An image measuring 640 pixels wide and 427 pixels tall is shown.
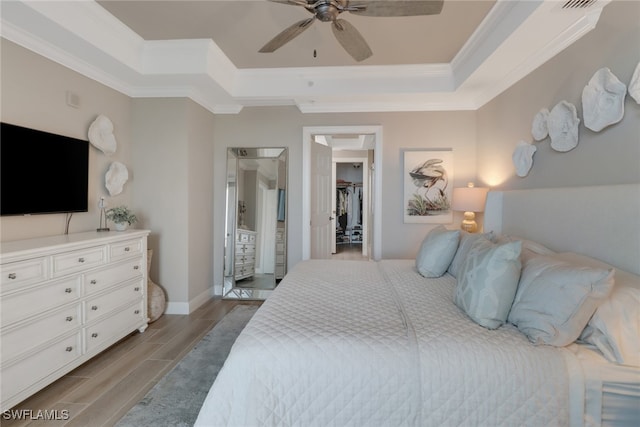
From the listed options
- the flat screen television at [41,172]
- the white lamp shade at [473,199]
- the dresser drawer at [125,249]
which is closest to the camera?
the flat screen television at [41,172]

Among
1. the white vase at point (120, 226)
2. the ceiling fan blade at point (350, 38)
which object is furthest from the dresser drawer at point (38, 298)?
the ceiling fan blade at point (350, 38)

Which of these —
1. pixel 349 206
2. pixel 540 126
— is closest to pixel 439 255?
pixel 540 126

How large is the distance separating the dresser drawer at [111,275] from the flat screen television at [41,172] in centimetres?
61

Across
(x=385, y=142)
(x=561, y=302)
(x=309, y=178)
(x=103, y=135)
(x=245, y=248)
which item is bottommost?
(x=245, y=248)

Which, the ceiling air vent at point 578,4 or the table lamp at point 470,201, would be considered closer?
the ceiling air vent at point 578,4

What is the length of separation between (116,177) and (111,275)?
1.08 meters

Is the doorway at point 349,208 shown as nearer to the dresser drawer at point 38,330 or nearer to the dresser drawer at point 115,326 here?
the dresser drawer at point 115,326

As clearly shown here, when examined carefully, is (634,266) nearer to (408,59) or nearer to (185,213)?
(408,59)

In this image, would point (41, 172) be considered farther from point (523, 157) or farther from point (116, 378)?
point (523, 157)

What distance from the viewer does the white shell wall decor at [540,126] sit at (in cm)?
222

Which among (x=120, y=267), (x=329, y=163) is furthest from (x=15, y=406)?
(x=329, y=163)

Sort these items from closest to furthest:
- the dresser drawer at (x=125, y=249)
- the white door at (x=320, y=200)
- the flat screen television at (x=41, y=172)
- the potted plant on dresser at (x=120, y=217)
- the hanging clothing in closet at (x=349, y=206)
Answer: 1. the flat screen television at (x=41, y=172)
2. the dresser drawer at (x=125, y=249)
3. the potted plant on dresser at (x=120, y=217)
4. the white door at (x=320, y=200)
5. the hanging clothing in closet at (x=349, y=206)

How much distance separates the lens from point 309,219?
380cm

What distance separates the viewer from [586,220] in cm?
168
